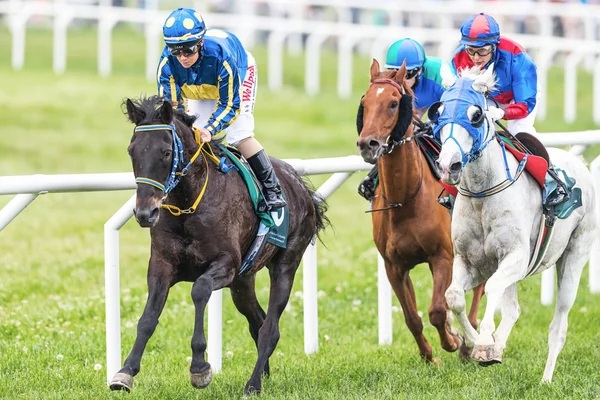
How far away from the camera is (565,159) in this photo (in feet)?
22.1

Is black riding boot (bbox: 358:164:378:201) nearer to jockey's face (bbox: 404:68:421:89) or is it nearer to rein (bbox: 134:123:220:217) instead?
jockey's face (bbox: 404:68:421:89)

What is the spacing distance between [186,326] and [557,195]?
115 inches

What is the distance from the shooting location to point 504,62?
645 centimetres

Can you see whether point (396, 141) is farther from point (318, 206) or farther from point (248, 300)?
point (248, 300)

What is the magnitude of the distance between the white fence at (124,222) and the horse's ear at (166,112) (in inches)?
26.8

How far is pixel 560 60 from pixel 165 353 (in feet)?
61.5

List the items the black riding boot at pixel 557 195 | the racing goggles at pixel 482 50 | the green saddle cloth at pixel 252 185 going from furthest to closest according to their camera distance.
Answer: the racing goggles at pixel 482 50 < the black riding boot at pixel 557 195 < the green saddle cloth at pixel 252 185

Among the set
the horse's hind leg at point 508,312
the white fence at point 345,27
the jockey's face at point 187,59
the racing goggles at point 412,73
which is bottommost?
the white fence at point 345,27

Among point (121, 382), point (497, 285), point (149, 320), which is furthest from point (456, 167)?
point (121, 382)

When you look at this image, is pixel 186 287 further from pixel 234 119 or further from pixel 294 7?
pixel 294 7

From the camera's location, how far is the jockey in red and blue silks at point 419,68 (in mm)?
6941

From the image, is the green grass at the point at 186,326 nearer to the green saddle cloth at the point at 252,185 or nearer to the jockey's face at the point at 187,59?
the green saddle cloth at the point at 252,185

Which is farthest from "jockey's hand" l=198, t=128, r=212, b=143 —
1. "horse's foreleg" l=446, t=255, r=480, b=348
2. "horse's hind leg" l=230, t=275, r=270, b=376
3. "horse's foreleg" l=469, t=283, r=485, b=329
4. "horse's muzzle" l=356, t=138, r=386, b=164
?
"horse's foreleg" l=469, t=283, r=485, b=329

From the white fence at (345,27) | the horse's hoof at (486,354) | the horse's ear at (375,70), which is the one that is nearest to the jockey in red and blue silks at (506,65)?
the horse's ear at (375,70)
